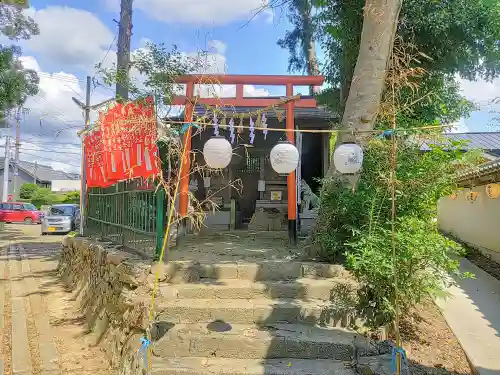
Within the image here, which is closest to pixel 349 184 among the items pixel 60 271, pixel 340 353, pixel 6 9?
pixel 340 353

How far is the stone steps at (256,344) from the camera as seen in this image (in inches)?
156

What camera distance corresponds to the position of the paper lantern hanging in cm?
922

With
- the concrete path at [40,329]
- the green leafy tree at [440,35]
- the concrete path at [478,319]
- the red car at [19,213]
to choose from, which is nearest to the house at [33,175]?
→ the red car at [19,213]

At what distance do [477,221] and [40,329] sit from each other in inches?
461

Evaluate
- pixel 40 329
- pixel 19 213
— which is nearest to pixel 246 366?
pixel 40 329

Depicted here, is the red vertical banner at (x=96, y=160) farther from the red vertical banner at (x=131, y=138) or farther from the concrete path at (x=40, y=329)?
the concrete path at (x=40, y=329)

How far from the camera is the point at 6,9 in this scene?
11.1 metres

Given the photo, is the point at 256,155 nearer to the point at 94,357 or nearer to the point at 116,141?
the point at 116,141

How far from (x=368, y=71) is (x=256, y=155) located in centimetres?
680

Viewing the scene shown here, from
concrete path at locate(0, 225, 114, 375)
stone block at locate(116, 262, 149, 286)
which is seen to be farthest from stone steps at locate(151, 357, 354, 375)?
concrete path at locate(0, 225, 114, 375)

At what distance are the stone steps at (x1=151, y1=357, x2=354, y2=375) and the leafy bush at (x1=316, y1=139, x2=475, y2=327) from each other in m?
0.89

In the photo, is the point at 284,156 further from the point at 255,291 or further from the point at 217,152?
the point at 255,291

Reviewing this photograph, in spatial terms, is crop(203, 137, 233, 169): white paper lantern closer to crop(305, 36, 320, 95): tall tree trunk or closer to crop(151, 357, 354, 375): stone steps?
crop(151, 357, 354, 375): stone steps

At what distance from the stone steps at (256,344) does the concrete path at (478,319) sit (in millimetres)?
1726
